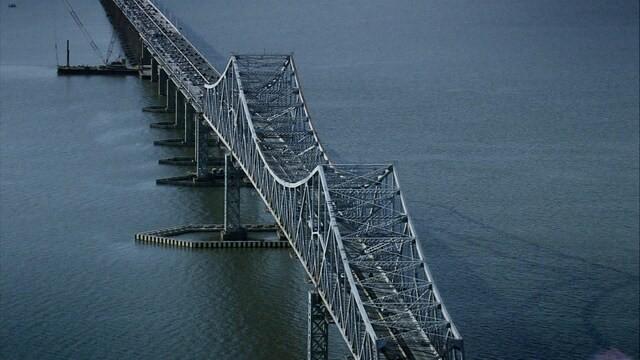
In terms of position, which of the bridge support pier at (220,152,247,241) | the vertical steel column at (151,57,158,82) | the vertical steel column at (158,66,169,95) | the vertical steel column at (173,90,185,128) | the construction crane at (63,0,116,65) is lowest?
the bridge support pier at (220,152,247,241)

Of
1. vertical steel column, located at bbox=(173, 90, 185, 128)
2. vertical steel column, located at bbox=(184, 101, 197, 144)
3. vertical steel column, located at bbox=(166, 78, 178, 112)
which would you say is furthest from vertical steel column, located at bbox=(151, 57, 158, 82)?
vertical steel column, located at bbox=(184, 101, 197, 144)

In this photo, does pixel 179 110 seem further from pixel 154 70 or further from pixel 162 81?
pixel 154 70

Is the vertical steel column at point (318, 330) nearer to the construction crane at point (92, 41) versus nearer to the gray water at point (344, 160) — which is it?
the gray water at point (344, 160)

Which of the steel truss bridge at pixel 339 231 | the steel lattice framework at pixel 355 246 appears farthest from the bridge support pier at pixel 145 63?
the steel lattice framework at pixel 355 246

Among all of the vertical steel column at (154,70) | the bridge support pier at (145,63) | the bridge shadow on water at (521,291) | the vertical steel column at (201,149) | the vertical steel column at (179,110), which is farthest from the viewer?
the bridge support pier at (145,63)

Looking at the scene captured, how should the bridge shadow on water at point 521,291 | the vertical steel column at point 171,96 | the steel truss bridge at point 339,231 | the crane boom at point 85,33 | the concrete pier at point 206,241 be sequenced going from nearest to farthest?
the steel truss bridge at point 339,231, the bridge shadow on water at point 521,291, the concrete pier at point 206,241, the vertical steel column at point 171,96, the crane boom at point 85,33

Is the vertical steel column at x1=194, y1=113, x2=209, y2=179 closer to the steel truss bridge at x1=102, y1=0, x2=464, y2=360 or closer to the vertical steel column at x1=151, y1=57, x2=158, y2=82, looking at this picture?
the steel truss bridge at x1=102, y1=0, x2=464, y2=360

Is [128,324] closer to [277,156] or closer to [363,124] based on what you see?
[277,156]

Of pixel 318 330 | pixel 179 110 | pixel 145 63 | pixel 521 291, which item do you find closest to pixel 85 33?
pixel 145 63
